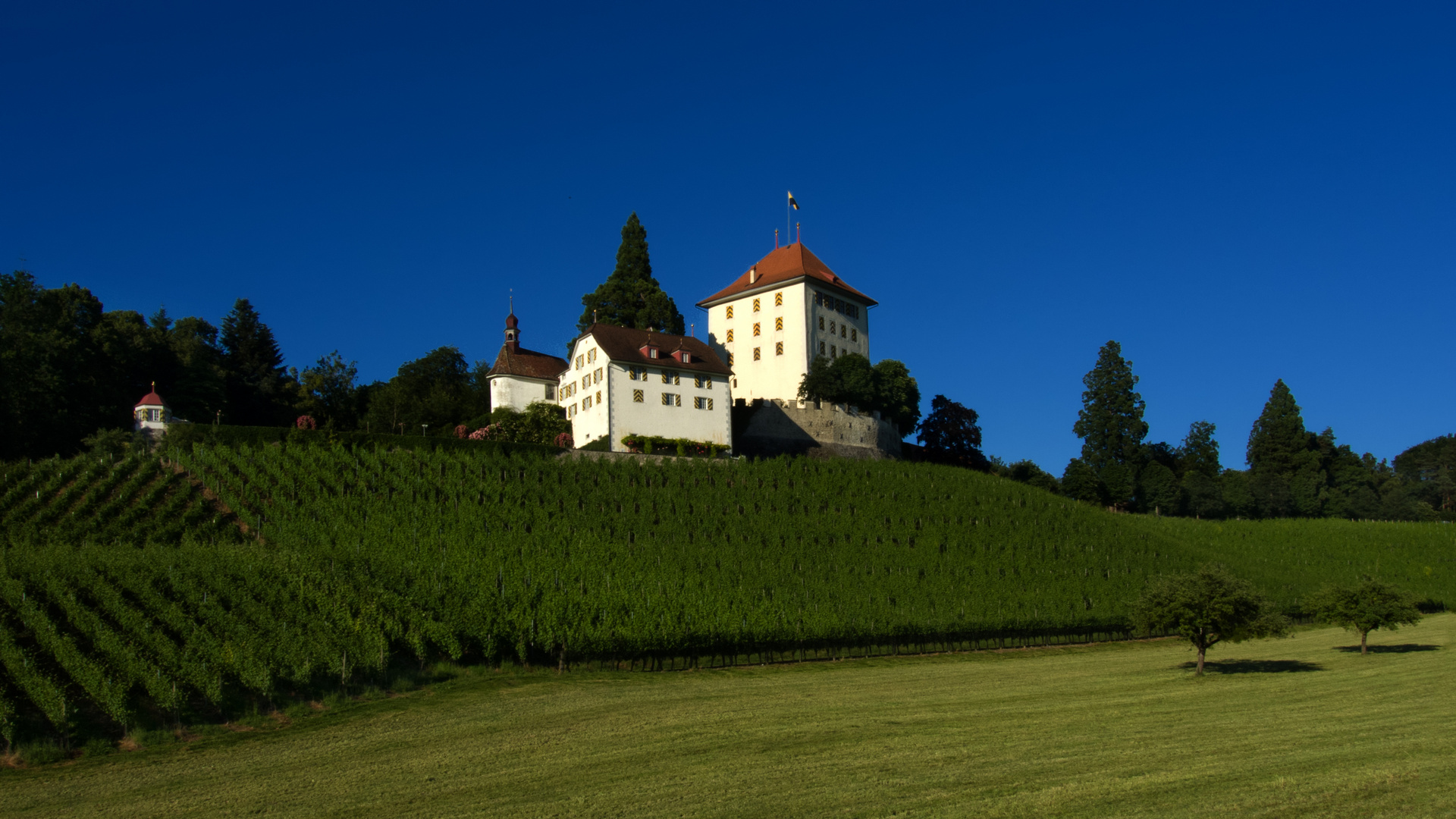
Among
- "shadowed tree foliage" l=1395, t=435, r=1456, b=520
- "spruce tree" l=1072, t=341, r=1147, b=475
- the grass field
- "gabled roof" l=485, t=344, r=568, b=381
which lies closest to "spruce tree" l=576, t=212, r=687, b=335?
"gabled roof" l=485, t=344, r=568, b=381

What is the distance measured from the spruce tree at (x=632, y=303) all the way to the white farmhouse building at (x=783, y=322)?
4455 mm

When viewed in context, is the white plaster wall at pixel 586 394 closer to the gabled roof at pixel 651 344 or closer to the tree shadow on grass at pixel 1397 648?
the gabled roof at pixel 651 344

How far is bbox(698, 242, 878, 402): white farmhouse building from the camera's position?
253 feet

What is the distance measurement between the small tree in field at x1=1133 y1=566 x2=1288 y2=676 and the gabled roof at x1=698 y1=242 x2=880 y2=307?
50.3 metres

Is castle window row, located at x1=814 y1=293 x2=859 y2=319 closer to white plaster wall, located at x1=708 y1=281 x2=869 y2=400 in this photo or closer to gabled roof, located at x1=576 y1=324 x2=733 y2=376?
white plaster wall, located at x1=708 y1=281 x2=869 y2=400

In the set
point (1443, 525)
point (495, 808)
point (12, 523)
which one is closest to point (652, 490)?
point (12, 523)

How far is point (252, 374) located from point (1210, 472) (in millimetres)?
85638

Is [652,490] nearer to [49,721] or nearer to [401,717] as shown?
[401,717]

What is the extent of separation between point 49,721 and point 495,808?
12755mm

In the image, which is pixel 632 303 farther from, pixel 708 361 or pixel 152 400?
pixel 152 400

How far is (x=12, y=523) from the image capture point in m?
38.8

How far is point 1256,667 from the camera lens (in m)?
31.4

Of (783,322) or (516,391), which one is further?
(783,322)

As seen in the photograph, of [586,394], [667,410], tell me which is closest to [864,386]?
[667,410]
